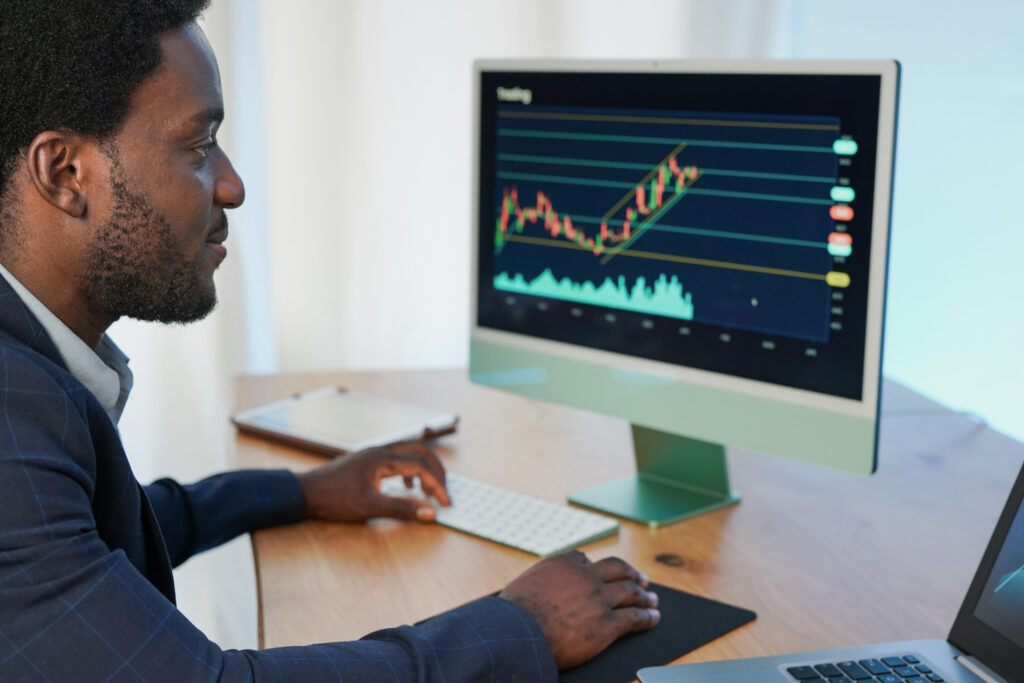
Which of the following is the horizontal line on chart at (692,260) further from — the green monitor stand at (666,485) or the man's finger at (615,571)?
the man's finger at (615,571)

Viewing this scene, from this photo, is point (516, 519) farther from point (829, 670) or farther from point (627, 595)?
point (829, 670)

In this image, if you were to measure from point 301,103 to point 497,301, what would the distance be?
118 centimetres

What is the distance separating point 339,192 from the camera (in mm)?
2516

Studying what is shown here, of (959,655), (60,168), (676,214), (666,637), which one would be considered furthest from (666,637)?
(60,168)

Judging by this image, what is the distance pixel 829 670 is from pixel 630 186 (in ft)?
2.03

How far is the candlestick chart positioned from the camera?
1.16 metres

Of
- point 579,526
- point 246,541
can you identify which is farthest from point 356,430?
point 246,541

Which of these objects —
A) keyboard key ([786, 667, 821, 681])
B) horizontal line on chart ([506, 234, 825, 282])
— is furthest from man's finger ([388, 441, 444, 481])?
keyboard key ([786, 667, 821, 681])

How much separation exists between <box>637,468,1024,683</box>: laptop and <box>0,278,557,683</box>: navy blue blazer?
153mm

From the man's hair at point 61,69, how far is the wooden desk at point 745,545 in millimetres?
473

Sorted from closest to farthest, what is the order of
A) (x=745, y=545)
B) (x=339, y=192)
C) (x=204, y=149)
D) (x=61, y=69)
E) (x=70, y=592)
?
(x=70, y=592)
(x=61, y=69)
(x=204, y=149)
(x=745, y=545)
(x=339, y=192)

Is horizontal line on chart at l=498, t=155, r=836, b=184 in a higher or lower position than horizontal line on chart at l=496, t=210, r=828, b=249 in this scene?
higher

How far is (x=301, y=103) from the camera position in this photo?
2461 mm

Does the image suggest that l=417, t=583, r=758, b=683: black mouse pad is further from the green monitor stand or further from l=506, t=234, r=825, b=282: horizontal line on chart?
l=506, t=234, r=825, b=282: horizontal line on chart
